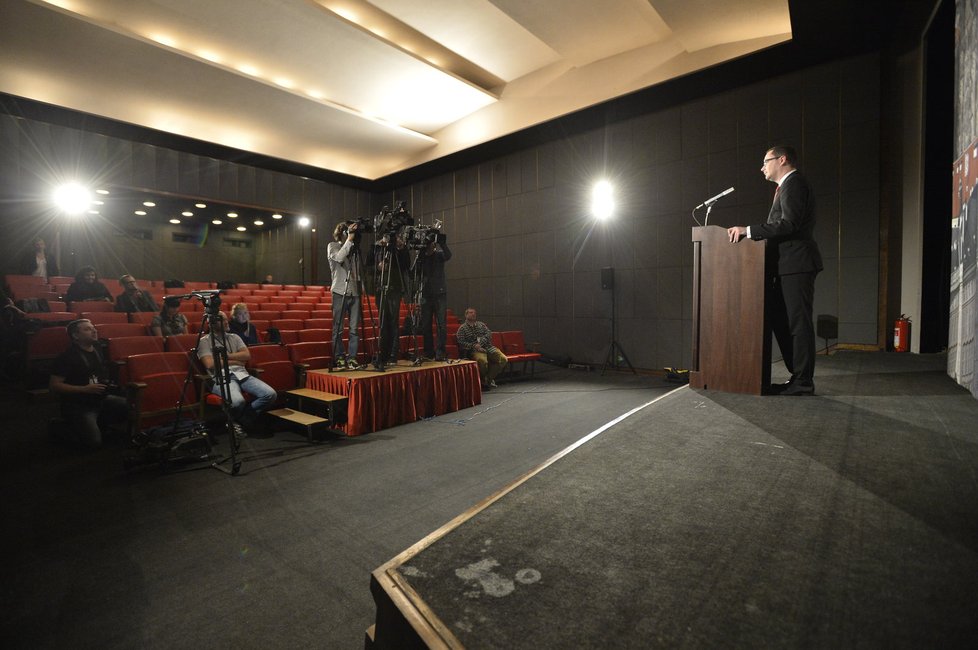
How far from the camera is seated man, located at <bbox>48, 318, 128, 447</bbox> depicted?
11.2 ft

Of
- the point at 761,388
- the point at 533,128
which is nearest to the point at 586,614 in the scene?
the point at 761,388

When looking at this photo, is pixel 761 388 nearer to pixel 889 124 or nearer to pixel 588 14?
pixel 889 124

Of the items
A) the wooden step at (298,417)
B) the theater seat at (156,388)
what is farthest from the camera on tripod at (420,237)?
the theater seat at (156,388)

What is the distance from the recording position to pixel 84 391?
11.3 feet

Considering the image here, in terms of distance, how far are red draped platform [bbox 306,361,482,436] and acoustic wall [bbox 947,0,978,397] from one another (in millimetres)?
3755

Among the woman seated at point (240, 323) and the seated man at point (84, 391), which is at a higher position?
the woman seated at point (240, 323)

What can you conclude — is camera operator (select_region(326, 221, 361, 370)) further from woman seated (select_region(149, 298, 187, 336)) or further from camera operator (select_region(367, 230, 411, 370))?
woman seated (select_region(149, 298, 187, 336))

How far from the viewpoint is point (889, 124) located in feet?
17.2

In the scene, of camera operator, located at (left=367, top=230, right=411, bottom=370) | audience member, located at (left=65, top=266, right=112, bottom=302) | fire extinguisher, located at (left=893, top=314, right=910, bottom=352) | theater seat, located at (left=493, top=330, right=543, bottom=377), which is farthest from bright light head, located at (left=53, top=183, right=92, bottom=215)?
fire extinguisher, located at (left=893, top=314, right=910, bottom=352)

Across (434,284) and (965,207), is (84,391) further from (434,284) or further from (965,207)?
(965,207)

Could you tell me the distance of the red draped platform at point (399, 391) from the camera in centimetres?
378

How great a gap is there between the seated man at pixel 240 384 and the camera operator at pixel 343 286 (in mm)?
745

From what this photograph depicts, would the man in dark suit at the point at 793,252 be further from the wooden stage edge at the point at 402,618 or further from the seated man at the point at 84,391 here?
the seated man at the point at 84,391

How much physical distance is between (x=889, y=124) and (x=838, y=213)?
1096 millimetres
